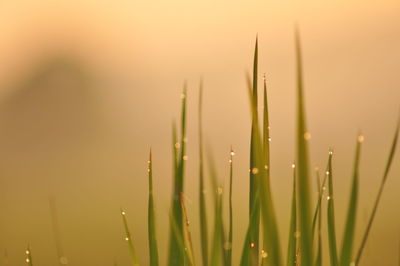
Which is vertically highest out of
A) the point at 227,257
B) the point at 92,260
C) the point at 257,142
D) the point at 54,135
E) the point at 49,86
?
the point at 49,86

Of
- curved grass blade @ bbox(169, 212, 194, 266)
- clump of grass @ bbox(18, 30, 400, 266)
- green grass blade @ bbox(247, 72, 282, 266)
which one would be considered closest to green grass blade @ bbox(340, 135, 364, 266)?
clump of grass @ bbox(18, 30, 400, 266)

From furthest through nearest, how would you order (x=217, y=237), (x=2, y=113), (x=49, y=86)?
(x=49, y=86), (x=2, y=113), (x=217, y=237)

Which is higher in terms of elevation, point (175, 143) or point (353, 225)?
point (175, 143)

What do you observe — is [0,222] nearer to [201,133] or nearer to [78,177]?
[201,133]

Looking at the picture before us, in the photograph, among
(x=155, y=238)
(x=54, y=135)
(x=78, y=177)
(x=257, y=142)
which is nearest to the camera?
(x=257, y=142)

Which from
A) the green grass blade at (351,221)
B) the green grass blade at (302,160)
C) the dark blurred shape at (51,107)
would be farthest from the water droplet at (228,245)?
the dark blurred shape at (51,107)

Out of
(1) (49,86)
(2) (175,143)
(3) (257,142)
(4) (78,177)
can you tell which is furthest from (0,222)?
(1) (49,86)

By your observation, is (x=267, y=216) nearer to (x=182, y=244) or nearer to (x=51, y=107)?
(x=182, y=244)

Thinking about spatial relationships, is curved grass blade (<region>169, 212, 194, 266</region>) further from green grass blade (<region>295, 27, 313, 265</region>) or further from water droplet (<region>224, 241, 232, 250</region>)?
green grass blade (<region>295, 27, 313, 265</region>)

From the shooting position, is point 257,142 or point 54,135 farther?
point 54,135

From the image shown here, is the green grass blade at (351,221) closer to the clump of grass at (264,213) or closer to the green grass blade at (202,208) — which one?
the clump of grass at (264,213)
